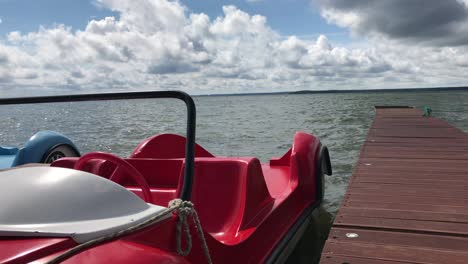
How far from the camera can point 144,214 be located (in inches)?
60.9

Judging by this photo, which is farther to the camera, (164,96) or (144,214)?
(164,96)

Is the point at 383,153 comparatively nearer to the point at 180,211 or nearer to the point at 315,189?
the point at 315,189

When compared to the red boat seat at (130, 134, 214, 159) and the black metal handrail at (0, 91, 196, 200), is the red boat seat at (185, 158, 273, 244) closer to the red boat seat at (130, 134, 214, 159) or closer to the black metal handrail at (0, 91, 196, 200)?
the red boat seat at (130, 134, 214, 159)

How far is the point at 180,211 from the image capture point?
1719mm

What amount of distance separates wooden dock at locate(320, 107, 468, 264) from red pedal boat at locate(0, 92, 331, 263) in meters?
0.54

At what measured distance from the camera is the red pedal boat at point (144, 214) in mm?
1295

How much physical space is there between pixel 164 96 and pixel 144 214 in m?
0.75

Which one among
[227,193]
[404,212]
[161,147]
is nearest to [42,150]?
[161,147]

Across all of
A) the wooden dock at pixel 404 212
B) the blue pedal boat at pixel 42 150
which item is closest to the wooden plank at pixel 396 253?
the wooden dock at pixel 404 212

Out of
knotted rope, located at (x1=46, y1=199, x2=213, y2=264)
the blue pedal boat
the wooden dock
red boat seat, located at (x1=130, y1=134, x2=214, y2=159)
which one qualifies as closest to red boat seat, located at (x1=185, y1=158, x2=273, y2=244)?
the wooden dock

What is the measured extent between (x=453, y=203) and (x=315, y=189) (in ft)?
4.25

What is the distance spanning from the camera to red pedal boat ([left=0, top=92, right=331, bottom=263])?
1.29 meters

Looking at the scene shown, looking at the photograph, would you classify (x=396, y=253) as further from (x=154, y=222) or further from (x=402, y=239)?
(x=154, y=222)

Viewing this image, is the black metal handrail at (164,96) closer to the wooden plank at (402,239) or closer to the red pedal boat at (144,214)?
the red pedal boat at (144,214)
